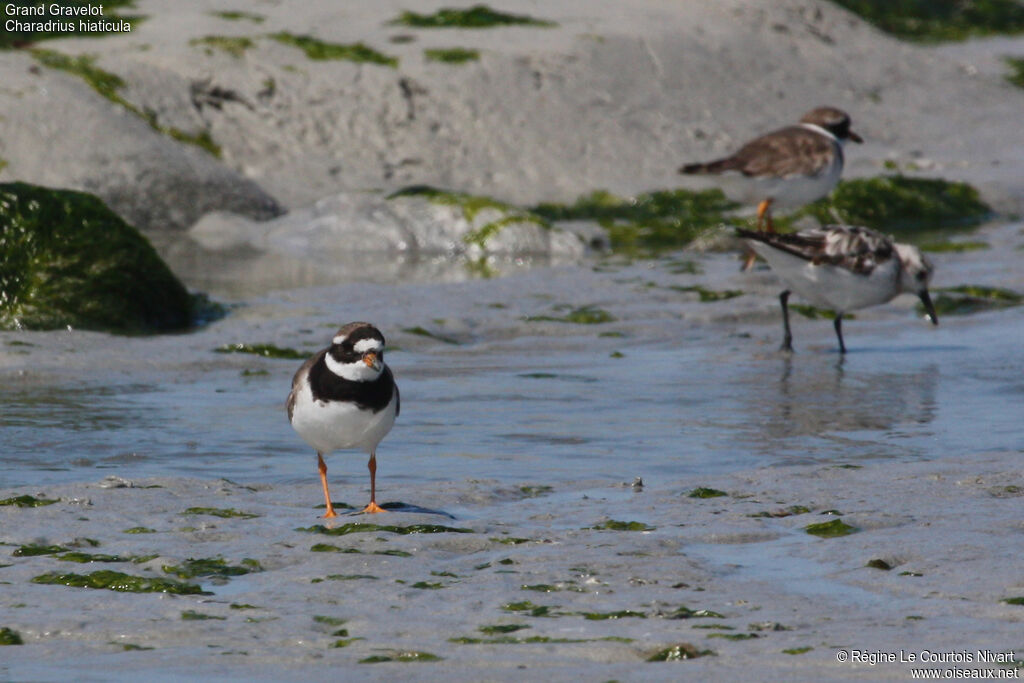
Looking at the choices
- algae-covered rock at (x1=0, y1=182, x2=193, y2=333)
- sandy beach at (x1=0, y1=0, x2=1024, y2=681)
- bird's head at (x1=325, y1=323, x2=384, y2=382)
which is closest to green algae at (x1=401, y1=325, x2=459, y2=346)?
sandy beach at (x1=0, y1=0, x2=1024, y2=681)

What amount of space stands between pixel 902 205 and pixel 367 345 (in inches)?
523

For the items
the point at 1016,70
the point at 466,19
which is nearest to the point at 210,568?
the point at 466,19

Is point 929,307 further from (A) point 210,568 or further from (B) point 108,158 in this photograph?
(B) point 108,158

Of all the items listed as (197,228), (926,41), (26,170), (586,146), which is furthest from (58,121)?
(926,41)

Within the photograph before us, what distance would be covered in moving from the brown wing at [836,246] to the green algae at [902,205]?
6.22 meters

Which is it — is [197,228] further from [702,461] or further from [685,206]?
[702,461]

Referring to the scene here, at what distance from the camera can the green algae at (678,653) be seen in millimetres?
4965

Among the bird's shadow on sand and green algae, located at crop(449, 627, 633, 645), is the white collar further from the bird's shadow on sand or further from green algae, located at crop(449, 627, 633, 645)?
green algae, located at crop(449, 627, 633, 645)

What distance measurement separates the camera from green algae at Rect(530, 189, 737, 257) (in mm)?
17516

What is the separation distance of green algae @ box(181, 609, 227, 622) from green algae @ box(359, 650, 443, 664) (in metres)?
0.69

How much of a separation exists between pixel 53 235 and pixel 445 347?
11.2ft

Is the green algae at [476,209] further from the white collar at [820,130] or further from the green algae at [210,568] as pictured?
the green algae at [210,568]

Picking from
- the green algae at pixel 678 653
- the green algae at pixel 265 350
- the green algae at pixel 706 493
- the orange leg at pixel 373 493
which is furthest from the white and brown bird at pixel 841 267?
the green algae at pixel 678 653

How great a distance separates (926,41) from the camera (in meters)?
26.3
